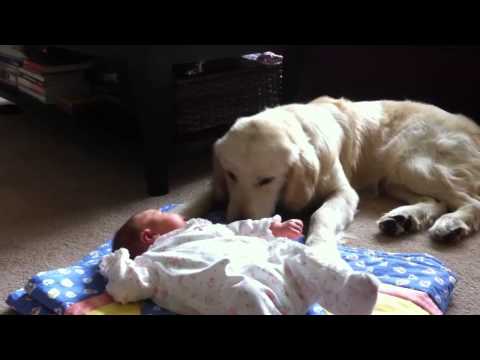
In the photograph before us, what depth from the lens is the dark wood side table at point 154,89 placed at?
75.6 inches

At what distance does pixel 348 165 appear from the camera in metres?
2.04

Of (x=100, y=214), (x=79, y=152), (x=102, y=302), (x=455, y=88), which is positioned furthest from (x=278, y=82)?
(x=102, y=302)

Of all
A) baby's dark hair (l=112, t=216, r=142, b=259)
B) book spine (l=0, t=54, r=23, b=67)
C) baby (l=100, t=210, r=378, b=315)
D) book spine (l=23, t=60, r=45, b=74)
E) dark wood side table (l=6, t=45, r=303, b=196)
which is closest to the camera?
baby (l=100, t=210, r=378, b=315)

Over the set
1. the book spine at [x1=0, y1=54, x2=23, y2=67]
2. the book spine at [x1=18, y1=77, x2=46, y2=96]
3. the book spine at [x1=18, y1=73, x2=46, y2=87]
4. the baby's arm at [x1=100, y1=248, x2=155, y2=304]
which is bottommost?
the baby's arm at [x1=100, y1=248, x2=155, y2=304]

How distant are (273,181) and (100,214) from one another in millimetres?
659

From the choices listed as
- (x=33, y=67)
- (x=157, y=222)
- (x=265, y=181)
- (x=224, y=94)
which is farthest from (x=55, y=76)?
(x=157, y=222)

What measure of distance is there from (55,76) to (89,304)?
1833 mm

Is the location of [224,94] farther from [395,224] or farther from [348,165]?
[395,224]

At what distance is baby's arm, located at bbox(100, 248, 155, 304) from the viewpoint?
114 centimetres

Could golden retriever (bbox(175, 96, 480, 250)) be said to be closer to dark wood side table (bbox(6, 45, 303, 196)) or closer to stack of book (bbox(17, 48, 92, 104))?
dark wood side table (bbox(6, 45, 303, 196))

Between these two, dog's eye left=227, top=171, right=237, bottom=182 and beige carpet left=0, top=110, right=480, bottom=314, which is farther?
dog's eye left=227, top=171, right=237, bottom=182

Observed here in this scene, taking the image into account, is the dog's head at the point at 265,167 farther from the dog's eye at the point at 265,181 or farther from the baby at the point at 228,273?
the baby at the point at 228,273

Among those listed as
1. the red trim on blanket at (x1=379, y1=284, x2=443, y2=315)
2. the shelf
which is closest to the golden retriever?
the red trim on blanket at (x1=379, y1=284, x2=443, y2=315)

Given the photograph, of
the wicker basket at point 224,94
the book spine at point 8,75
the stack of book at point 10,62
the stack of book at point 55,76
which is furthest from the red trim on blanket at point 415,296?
the book spine at point 8,75
